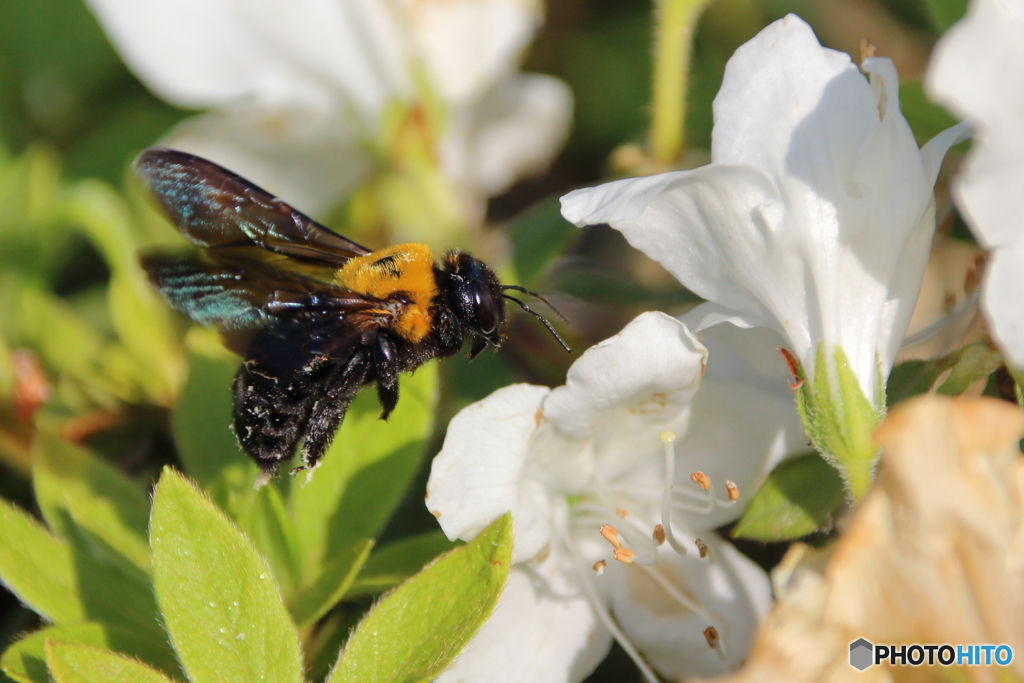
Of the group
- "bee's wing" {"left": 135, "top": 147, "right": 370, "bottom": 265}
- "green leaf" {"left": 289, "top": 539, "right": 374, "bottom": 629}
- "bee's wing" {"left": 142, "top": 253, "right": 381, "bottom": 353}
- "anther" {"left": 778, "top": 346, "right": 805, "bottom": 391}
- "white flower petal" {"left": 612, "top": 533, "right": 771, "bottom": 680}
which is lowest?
"white flower petal" {"left": 612, "top": 533, "right": 771, "bottom": 680}

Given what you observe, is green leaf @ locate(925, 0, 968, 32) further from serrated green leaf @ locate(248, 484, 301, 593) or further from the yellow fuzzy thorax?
serrated green leaf @ locate(248, 484, 301, 593)

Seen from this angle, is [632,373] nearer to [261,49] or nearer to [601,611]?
[601,611]

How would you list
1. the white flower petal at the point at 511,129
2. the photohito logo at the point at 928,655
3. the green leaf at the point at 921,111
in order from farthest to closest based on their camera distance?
the white flower petal at the point at 511,129
the green leaf at the point at 921,111
the photohito logo at the point at 928,655

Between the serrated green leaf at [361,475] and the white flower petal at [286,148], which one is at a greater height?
the white flower petal at [286,148]

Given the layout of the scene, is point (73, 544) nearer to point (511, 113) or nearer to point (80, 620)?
point (80, 620)

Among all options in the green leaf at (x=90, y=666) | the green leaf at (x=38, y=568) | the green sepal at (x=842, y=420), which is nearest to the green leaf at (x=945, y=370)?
the green sepal at (x=842, y=420)

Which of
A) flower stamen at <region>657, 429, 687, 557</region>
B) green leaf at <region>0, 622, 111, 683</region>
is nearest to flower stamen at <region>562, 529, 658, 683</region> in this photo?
flower stamen at <region>657, 429, 687, 557</region>

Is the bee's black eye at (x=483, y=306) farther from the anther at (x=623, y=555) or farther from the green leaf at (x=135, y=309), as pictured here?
the green leaf at (x=135, y=309)
